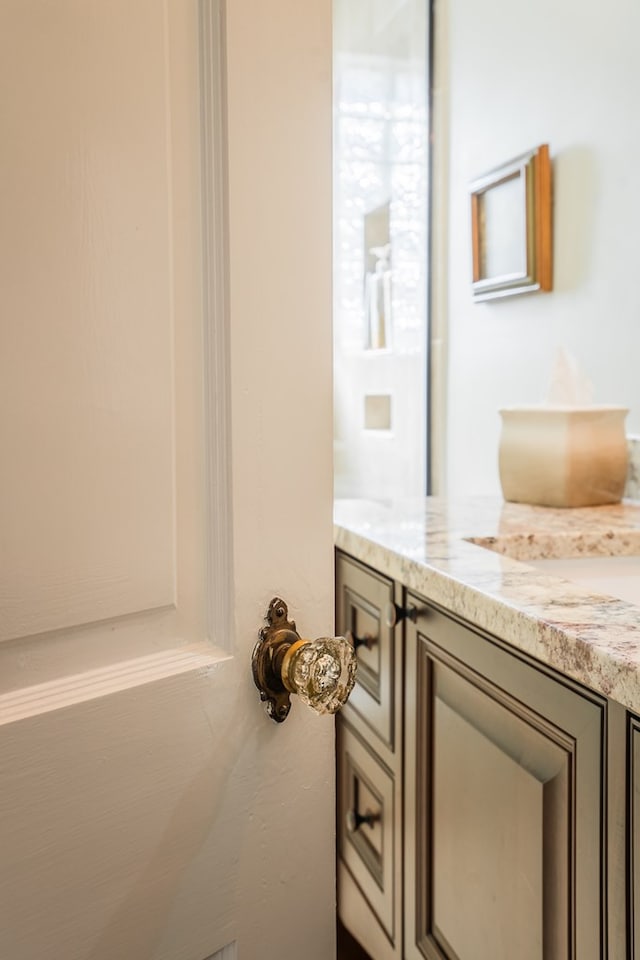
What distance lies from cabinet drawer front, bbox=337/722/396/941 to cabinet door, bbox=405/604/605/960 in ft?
0.26

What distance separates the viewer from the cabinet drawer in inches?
47.6

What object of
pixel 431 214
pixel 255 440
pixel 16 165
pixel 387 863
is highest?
pixel 431 214

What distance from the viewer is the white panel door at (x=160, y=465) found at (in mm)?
373

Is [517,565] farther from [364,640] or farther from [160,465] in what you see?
[160,465]

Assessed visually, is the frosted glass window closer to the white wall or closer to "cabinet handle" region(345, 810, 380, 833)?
the white wall

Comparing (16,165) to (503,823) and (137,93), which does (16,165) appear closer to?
(137,93)

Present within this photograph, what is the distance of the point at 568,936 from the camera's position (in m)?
0.76

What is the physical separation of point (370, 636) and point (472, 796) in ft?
1.21

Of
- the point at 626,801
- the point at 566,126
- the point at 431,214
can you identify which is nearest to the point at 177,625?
the point at 626,801

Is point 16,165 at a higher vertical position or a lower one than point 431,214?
lower

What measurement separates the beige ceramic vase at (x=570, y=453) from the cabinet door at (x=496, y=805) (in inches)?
19.1

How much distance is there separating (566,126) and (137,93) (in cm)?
146

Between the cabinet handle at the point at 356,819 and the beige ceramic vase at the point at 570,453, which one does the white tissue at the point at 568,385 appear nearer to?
the beige ceramic vase at the point at 570,453

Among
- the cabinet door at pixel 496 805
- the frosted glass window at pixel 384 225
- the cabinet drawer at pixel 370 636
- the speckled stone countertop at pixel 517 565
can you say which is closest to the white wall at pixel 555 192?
the frosted glass window at pixel 384 225
